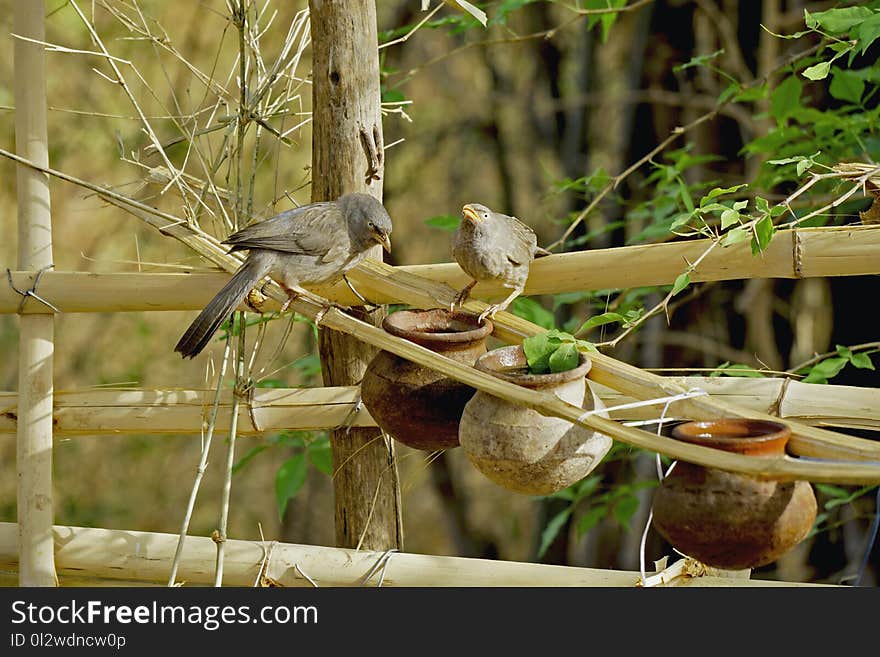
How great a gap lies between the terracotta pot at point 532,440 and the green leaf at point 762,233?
0.36 m

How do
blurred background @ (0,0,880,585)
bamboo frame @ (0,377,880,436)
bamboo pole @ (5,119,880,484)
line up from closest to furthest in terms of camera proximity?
1. bamboo pole @ (5,119,880,484)
2. bamboo frame @ (0,377,880,436)
3. blurred background @ (0,0,880,585)

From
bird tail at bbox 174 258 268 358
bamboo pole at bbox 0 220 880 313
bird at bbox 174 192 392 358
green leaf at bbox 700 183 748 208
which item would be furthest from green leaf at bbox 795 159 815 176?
bird tail at bbox 174 258 268 358

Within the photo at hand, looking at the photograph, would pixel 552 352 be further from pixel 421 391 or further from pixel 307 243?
pixel 307 243

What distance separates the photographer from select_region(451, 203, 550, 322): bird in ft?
6.87

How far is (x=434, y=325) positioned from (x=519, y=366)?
0.29m

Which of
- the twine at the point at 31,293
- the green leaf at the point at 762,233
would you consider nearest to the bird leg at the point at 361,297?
the twine at the point at 31,293

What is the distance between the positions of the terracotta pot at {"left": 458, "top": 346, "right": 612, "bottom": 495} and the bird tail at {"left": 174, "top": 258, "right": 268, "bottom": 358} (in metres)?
0.63

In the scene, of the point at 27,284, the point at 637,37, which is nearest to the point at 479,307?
the point at 27,284

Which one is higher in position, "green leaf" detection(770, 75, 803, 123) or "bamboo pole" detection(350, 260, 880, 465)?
"green leaf" detection(770, 75, 803, 123)

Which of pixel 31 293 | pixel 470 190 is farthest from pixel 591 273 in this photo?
pixel 470 190

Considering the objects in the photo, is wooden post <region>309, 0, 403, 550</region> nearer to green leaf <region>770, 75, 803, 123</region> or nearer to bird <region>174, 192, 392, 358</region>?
bird <region>174, 192, 392, 358</region>
